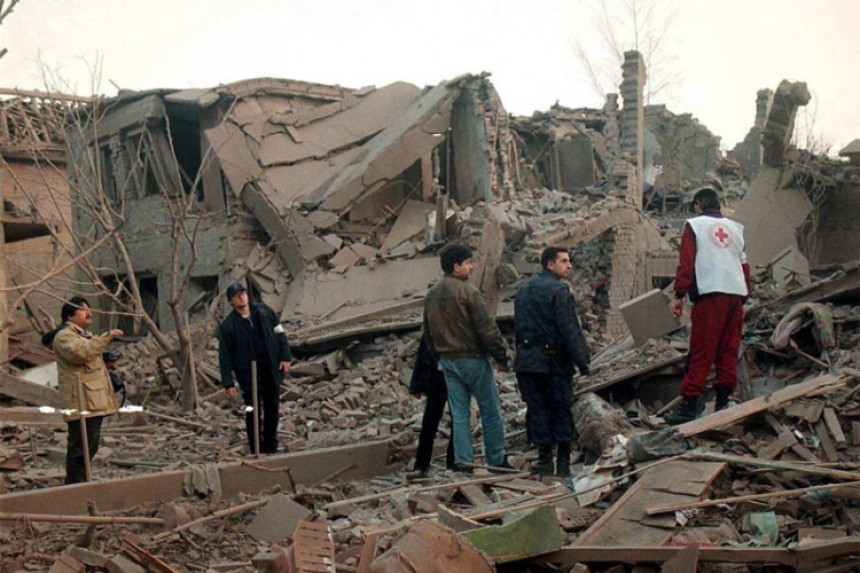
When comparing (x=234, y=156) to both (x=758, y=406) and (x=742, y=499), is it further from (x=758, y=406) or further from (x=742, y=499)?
(x=742, y=499)

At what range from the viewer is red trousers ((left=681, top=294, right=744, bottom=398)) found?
260 inches

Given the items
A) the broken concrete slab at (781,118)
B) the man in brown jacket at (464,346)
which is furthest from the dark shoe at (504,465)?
the broken concrete slab at (781,118)

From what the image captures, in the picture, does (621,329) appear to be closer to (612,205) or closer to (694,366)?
(612,205)


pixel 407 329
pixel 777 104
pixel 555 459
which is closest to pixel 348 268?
pixel 407 329

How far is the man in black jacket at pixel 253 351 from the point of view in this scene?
7.87 metres

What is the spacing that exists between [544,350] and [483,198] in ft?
41.5

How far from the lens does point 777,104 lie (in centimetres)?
1619

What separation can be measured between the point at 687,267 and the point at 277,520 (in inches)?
132

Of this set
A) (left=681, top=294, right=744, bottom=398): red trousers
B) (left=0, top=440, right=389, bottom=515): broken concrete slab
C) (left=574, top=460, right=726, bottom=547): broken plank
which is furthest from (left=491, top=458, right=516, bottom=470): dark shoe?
(left=574, top=460, right=726, bottom=547): broken plank

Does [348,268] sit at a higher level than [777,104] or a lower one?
lower

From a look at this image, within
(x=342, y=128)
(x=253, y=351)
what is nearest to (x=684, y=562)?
(x=253, y=351)

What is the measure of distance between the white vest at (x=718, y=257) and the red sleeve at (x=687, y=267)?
3 cm

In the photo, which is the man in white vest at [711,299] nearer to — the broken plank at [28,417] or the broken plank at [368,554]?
the broken plank at [368,554]

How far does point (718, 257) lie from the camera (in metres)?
6.63
